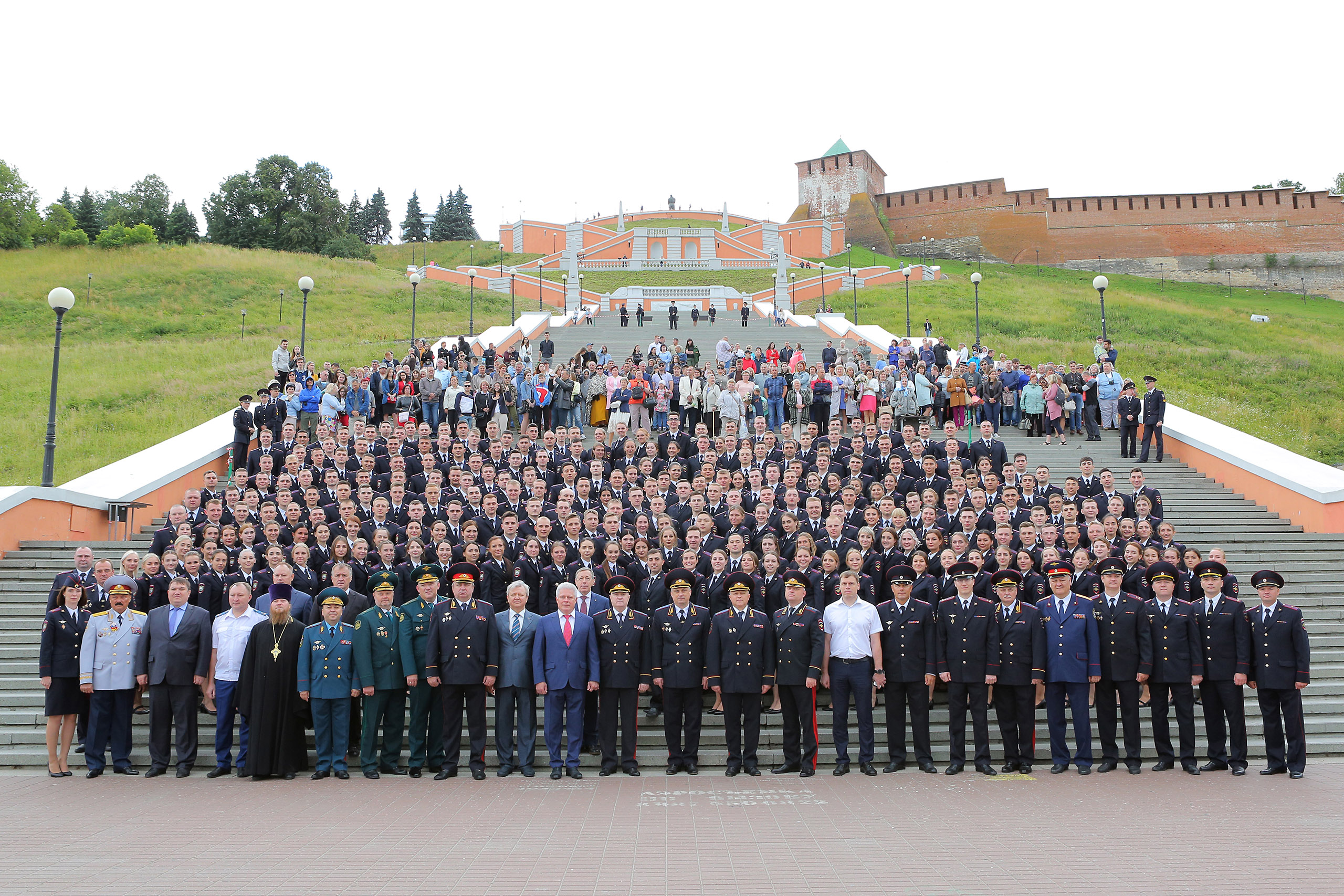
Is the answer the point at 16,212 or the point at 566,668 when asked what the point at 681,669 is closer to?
the point at 566,668

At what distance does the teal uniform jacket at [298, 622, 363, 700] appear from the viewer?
25.5ft

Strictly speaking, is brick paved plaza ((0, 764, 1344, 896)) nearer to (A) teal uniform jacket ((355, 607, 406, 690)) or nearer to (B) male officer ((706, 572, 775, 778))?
(B) male officer ((706, 572, 775, 778))

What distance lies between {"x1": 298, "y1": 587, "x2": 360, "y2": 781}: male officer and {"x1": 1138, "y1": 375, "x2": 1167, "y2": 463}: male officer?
12.8m

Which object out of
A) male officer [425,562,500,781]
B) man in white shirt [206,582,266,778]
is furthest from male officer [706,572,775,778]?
man in white shirt [206,582,266,778]

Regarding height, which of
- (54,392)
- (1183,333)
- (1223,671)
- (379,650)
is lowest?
(1223,671)

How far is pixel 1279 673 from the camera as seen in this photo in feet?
25.2

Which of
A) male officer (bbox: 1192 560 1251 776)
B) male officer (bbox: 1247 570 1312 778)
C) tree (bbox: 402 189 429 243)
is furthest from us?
tree (bbox: 402 189 429 243)

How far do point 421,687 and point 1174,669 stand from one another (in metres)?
6.20

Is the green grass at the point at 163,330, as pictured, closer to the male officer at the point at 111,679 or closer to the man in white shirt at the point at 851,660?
the male officer at the point at 111,679

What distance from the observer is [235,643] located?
26.4ft

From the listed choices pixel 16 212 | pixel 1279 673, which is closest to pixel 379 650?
pixel 1279 673

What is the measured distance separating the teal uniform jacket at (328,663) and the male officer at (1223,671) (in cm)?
695

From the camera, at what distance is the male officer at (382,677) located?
25.8ft

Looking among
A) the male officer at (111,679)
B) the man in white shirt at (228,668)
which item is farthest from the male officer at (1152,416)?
the male officer at (111,679)
